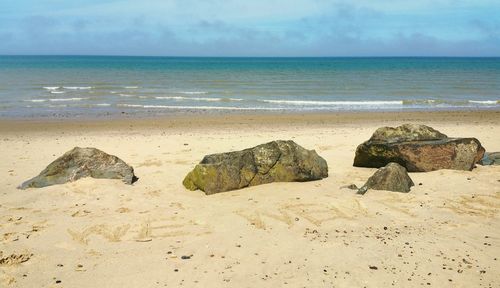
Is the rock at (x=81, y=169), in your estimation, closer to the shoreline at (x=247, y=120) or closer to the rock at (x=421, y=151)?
the rock at (x=421, y=151)

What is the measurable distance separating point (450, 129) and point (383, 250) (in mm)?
11865

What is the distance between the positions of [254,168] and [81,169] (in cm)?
299

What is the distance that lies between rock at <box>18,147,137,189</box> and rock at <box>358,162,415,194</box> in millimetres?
4031

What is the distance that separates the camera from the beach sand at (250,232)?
4.91m

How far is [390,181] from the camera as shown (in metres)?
7.73

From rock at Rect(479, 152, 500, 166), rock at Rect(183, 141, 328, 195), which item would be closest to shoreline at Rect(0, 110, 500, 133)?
rock at Rect(479, 152, 500, 166)

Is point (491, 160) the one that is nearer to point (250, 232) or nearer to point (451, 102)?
point (250, 232)

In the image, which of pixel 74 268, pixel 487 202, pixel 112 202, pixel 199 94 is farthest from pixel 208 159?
pixel 199 94

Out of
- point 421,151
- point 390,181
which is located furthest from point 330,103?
point 390,181

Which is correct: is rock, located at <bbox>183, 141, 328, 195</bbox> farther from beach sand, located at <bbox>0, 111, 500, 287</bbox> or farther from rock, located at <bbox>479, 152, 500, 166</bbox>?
rock, located at <bbox>479, 152, 500, 166</bbox>

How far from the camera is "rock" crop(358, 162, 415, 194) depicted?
7.68 metres

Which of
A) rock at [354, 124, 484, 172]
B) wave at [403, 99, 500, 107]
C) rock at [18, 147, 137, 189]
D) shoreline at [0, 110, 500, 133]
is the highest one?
rock at [354, 124, 484, 172]

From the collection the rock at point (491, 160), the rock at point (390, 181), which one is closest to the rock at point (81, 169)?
the rock at point (390, 181)

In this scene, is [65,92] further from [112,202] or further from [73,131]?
[112,202]
